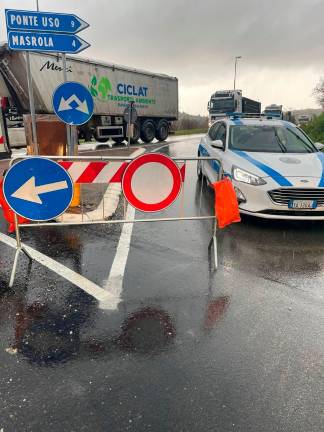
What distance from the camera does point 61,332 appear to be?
2973mm

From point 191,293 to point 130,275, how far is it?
76 centimetres

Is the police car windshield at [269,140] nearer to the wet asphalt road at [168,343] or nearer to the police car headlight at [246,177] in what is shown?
the police car headlight at [246,177]

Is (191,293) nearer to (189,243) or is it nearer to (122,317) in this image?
(122,317)

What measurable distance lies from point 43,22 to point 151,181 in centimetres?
354

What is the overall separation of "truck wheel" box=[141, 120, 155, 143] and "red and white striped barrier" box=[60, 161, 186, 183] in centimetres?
1835

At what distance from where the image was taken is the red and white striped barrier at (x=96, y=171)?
425 centimetres

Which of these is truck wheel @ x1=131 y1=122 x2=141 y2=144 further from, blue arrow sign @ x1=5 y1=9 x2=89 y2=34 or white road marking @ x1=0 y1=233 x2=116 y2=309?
white road marking @ x1=0 y1=233 x2=116 y2=309

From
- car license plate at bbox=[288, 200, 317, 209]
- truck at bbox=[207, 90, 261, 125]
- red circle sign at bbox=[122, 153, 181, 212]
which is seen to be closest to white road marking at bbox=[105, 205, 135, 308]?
red circle sign at bbox=[122, 153, 181, 212]

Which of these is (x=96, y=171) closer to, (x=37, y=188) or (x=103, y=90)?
(x=37, y=188)

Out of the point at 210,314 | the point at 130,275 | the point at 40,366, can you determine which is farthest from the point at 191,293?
the point at 40,366

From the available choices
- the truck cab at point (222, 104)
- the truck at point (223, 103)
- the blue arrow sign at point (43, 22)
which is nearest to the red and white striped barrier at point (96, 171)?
the blue arrow sign at point (43, 22)

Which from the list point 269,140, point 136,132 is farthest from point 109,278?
point 136,132

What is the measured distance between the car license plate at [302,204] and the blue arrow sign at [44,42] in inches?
175

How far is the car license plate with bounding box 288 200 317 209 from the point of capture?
538 centimetres
